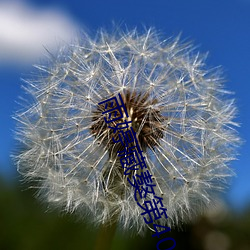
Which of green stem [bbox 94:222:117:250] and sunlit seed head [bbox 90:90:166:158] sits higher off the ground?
sunlit seed head [bbox 90:90:166:158]

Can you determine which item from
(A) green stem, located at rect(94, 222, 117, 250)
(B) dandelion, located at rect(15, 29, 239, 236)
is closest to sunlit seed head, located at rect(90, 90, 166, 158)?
(B) dandelion, located at rect(15, 29, 239, 236)

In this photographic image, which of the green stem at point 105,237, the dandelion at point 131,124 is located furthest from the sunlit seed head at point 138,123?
the green stem at point 105,237

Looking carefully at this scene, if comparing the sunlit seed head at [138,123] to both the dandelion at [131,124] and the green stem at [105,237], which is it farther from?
the green stem at [105,237]

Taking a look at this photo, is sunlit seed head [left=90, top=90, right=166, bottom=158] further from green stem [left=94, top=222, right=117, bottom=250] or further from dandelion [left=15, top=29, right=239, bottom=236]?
green stem [left=94, top=222, right=117, bottom=250]

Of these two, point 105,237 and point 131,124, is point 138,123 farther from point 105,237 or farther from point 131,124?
point 105,237

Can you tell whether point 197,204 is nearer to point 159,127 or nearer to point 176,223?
point 176,223

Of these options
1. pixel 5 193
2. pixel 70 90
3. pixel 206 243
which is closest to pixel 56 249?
pixel 5 193
